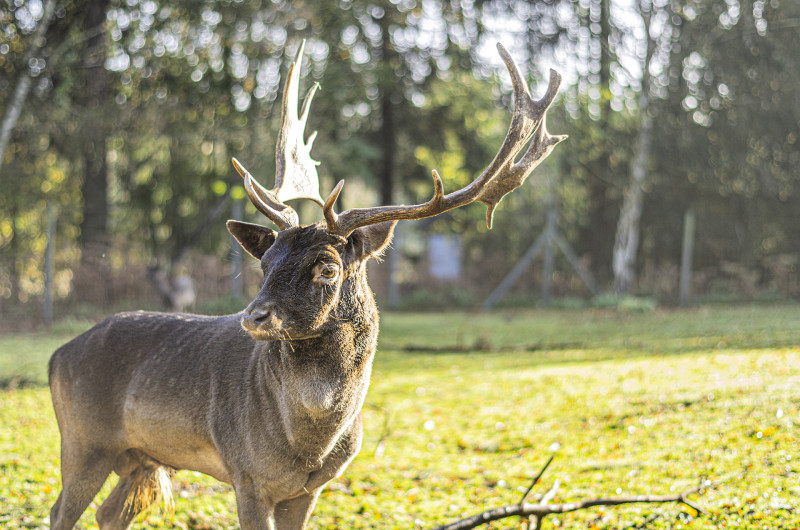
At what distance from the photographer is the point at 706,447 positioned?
5762mm

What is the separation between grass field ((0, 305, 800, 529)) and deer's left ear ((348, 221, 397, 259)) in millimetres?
2513

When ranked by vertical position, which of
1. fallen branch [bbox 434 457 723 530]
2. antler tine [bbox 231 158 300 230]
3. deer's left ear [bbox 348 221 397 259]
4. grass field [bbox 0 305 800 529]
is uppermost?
antler tine [bbox 231 158 300 230]

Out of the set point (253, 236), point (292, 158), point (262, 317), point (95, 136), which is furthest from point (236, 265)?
point (262, 317)

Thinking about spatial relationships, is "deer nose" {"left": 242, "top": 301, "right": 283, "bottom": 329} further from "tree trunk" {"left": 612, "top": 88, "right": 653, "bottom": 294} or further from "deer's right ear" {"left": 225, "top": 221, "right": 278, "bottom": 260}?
"tree trunk" {"left": 612, "top": 88, "right": 653, "bottom": 294}

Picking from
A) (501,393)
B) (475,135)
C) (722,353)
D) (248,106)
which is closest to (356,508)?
(501,393)

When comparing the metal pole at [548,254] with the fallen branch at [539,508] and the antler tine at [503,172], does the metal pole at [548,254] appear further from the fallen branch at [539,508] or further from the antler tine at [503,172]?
the antler tine at [503,172]

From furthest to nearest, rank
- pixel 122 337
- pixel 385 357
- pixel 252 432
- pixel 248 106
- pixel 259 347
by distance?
1. pixel 248 106
2. pixel 385 357
3. pixel 122 337
4. pixel 259 347
5. pixel 252 432

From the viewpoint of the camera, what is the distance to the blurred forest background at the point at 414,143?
577 inches

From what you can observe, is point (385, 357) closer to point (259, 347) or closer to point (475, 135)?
point (259, 347)

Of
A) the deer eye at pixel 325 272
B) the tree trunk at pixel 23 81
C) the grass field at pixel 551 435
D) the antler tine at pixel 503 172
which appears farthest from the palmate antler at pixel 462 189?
the tree trunk at pixel 23 81

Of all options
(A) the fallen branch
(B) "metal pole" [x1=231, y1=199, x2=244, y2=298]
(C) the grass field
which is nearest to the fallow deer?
(A) the fallen branch

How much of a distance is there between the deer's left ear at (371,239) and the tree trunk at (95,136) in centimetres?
1138

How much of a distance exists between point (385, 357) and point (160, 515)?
699cm

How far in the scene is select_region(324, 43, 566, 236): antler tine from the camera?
3518 mm
